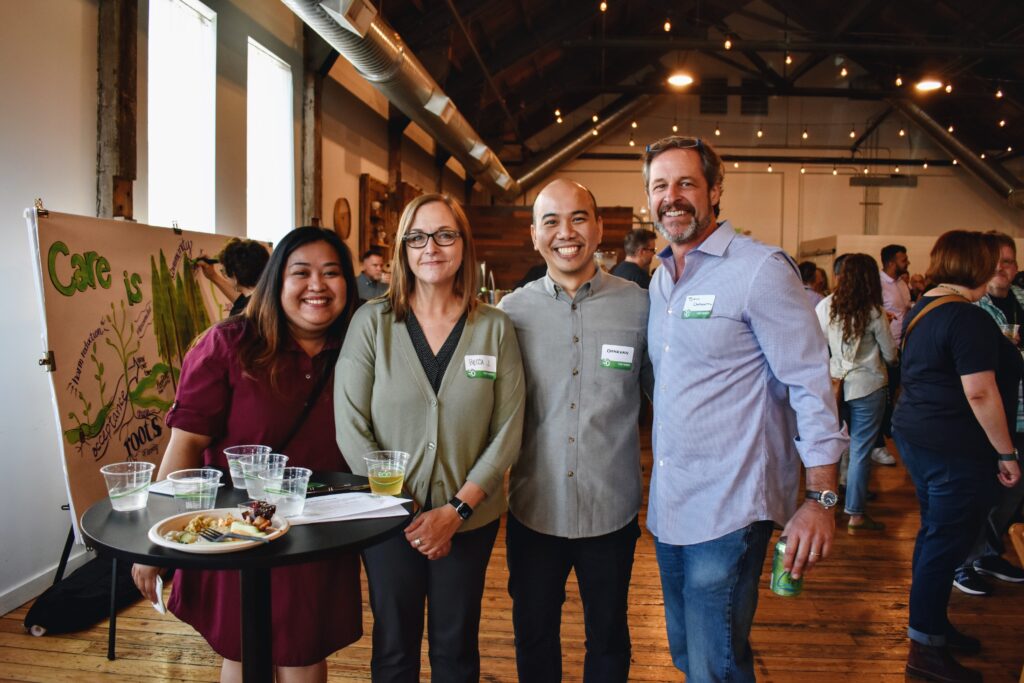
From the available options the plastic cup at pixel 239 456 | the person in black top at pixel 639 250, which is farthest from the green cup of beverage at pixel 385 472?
the person in black top at pixel 639 250

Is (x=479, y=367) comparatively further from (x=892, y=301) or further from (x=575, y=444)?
(x=892, y=301)

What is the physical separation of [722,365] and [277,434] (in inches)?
43.5

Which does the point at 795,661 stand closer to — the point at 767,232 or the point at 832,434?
the point at 832,434

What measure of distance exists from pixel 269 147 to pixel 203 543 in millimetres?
5300

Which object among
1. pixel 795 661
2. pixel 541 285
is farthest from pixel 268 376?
pixel 795 661

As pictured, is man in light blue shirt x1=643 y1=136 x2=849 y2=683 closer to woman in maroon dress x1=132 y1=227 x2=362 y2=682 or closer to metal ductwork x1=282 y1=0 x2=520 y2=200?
woman in maroon dress x1=132 y1=227 x2=362 y2=682

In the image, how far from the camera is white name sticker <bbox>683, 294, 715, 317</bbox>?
1.66 m

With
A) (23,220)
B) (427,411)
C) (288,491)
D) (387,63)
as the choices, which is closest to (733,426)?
(427,411)

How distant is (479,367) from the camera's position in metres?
1.74

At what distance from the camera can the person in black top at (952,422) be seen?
2402mm

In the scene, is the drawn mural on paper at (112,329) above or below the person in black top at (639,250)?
below

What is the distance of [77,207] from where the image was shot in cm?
340

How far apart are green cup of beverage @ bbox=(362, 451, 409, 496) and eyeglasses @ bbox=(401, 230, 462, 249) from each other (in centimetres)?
54

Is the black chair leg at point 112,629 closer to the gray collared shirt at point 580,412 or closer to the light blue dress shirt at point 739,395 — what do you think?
the gray collared shirt at point 580,412
